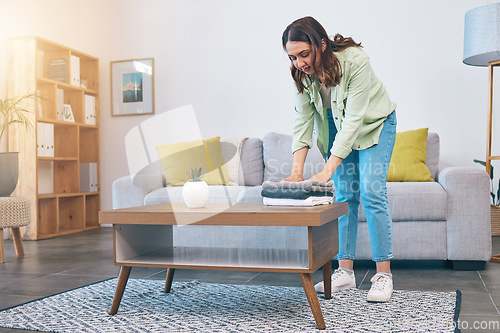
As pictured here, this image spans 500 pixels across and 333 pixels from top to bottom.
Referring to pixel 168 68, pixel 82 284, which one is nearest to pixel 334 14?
pixel 168 68

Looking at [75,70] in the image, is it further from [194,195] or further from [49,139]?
[194,195]

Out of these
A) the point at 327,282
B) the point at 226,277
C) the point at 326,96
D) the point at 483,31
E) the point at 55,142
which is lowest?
the point at 226,277

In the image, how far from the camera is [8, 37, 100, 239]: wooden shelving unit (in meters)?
4.05

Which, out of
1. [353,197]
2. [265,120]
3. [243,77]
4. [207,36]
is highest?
[207,36]

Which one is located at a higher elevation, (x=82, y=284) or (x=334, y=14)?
(x=334, y=14)

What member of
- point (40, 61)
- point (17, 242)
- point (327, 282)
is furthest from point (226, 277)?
point (40, 61)

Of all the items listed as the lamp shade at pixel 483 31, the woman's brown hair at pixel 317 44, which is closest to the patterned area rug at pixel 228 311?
the woman's brown hair at pixel 317 44

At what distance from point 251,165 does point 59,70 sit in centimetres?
224

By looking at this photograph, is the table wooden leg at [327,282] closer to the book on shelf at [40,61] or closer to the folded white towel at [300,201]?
the folded white towel at [300,201]

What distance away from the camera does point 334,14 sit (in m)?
4.23

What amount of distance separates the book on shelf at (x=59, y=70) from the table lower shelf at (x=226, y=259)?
3123 mm

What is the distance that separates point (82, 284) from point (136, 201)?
70cm

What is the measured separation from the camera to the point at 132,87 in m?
4.80

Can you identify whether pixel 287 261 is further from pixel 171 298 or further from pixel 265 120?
pixel 265 120
